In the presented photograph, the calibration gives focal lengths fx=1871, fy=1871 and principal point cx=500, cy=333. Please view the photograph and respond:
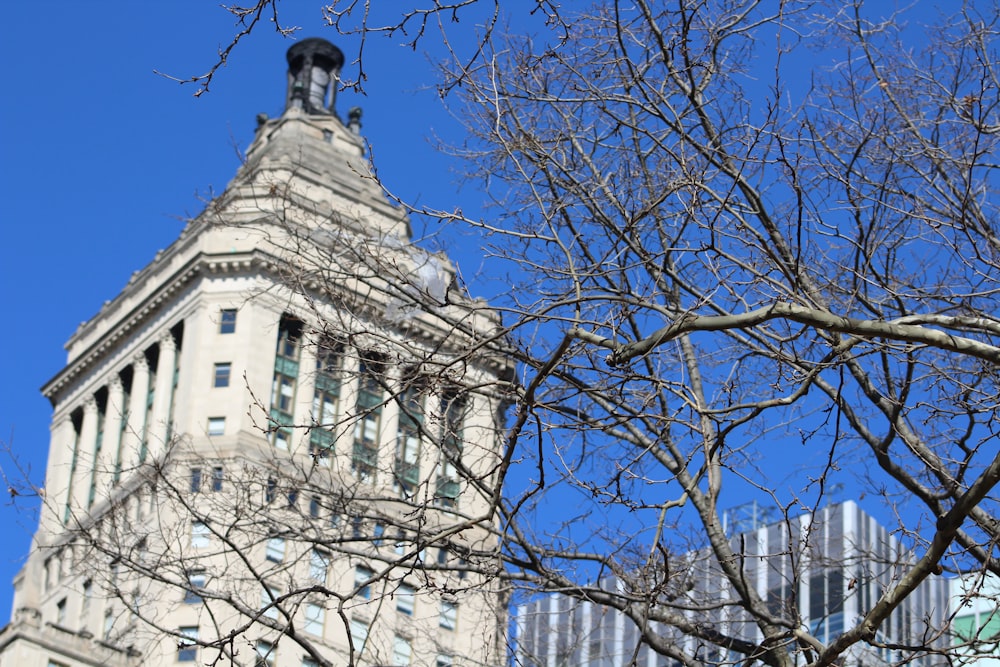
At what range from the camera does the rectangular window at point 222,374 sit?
70500 mm

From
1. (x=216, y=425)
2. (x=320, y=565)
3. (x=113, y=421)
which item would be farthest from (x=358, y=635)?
(x=113, y=421)

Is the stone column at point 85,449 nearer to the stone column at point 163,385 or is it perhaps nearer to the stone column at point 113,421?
the stone column at point 113,421

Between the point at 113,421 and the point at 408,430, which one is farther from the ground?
the point at 113,421

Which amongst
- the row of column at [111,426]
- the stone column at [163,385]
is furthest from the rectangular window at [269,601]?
the row of column at [111,426]

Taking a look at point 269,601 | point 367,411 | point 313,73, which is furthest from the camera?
point 313,73

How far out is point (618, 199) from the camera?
61.9 feet

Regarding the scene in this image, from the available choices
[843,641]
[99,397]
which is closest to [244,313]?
[99,397]

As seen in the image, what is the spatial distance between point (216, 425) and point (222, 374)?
8.09 feet

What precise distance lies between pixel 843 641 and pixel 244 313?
61784 mm

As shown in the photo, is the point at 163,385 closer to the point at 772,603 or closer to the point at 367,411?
the point at 772,603

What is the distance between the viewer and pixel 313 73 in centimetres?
8838

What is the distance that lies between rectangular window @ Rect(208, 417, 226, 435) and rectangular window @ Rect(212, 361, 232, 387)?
1.56m

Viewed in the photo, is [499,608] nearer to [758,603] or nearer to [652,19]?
[758,603]

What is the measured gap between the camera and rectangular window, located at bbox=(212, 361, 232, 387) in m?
70.5
